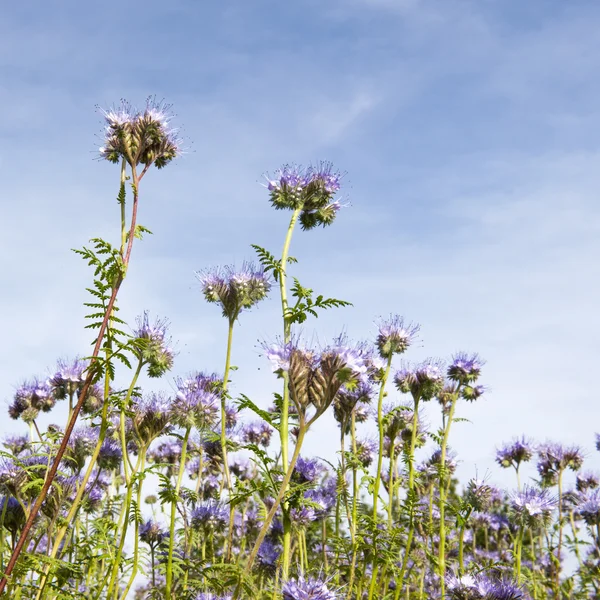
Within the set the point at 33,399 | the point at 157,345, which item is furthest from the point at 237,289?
the point at 33,399

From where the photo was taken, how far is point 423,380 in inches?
333

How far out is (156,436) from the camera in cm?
641

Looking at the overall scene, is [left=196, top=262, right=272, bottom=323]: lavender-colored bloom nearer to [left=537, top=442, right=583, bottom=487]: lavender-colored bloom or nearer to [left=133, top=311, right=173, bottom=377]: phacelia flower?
[left=133, top=311, right=173, bottom=377]: phacelia flower

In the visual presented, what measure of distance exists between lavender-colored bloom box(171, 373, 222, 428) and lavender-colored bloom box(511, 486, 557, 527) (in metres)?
4.62

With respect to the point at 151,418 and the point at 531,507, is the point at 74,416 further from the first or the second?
the point at 531,507

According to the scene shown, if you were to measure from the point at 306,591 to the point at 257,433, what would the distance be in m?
6.52

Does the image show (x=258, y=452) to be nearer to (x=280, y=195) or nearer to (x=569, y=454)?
(x=280, y=195)

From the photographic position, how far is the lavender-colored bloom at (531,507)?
8945 millimetres

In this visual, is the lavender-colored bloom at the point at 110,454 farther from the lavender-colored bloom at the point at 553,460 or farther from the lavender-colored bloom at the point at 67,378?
the lavender-colored bloom at the point at 553,460

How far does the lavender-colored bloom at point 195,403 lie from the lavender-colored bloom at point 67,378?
1263mm

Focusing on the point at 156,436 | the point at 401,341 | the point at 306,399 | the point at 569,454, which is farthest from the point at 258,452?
the point at 569,454

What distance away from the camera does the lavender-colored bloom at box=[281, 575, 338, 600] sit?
4516 mm

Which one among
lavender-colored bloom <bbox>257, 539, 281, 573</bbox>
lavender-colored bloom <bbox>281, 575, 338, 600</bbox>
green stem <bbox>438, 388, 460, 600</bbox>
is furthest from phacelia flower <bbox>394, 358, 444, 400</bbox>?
lavender-colored bloom <bbox>281, 575, 338, 600</bbox>

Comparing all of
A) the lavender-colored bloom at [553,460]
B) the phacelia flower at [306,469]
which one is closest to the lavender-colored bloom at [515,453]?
the lavender-colored bloom at [553,460]
